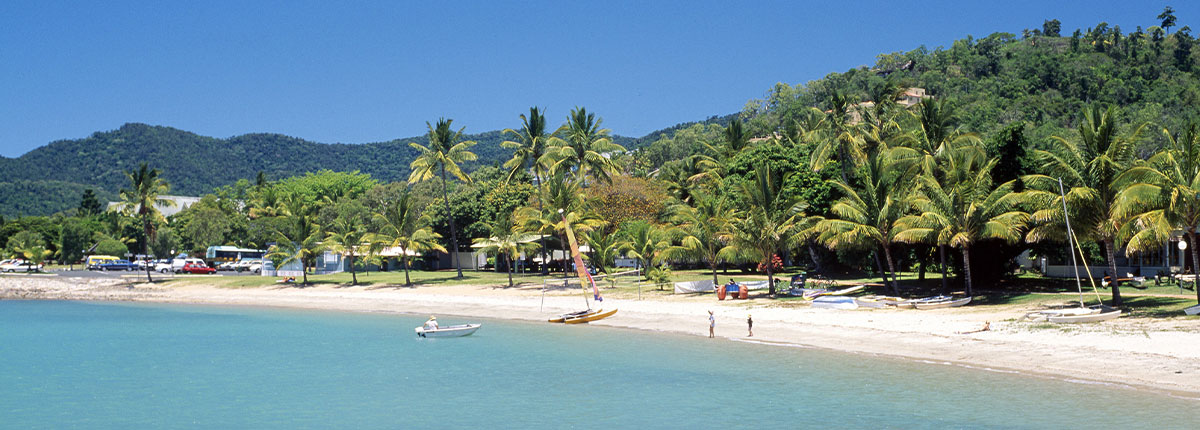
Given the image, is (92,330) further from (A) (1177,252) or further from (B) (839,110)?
(A) (1177,252)

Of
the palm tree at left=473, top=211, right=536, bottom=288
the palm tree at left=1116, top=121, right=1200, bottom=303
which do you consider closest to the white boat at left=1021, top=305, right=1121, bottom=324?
the palm tree at left=1116, top=121, right=1200, bottom=303

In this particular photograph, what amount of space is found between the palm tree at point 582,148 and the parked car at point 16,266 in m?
59.9

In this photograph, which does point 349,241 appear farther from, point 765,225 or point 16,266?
point 16,266

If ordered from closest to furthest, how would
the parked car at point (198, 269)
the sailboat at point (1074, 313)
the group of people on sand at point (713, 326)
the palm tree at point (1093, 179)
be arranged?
the sailboat at point (1074, 313) → the palm tree at point (1093, 179) → the group of people on sand at point (713, 326) → the parked car at point (198, 269)

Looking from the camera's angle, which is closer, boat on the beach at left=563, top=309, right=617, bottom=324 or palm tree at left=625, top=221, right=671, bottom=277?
boat on the beach at left=563, top=309, right=617, bottom=324

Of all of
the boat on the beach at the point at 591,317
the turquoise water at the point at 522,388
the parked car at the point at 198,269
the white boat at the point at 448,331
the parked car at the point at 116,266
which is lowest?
the turquoise water at the point at 522,388

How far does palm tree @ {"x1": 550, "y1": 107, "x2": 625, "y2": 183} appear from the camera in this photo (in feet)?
183

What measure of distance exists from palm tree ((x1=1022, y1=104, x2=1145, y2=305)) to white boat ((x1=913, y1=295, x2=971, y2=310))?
442cm

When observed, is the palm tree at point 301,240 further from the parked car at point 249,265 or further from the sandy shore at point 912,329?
the parked car at point 249,265

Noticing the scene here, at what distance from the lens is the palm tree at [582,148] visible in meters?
55.9

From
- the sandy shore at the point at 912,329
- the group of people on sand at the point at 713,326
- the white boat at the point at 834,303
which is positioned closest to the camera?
the sandy shore at the point at 912,329

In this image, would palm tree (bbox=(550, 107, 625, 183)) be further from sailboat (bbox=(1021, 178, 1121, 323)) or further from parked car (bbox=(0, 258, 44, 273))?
parked car (bbox=(0, 258, 44, 273))

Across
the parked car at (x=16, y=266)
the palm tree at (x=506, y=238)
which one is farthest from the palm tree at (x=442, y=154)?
the parked car at (x=16, y=266)

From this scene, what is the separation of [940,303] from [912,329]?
534cm
